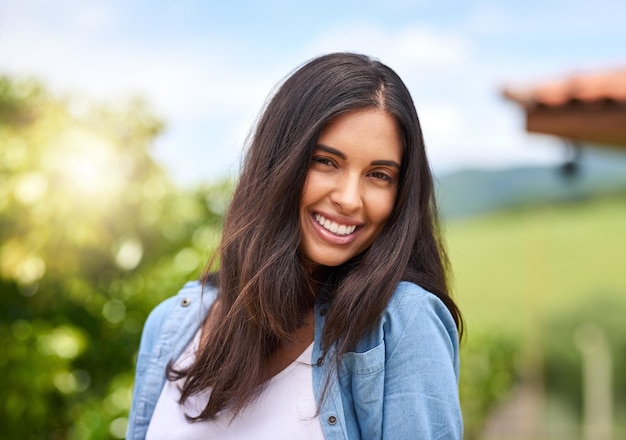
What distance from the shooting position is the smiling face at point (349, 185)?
1408 millimetres

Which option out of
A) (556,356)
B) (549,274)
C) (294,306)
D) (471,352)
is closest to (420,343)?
(294,306)

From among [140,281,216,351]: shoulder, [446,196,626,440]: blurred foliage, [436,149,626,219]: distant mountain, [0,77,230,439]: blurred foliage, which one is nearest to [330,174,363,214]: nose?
[140,281,216,351]: shoulder

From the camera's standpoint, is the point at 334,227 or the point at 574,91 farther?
the point at 574,91

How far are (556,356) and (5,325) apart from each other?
8093mm

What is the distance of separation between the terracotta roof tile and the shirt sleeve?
7.23 ft

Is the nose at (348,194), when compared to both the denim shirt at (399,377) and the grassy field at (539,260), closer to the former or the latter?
the denim shirt at (399,377)

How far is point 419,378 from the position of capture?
53.1 inches

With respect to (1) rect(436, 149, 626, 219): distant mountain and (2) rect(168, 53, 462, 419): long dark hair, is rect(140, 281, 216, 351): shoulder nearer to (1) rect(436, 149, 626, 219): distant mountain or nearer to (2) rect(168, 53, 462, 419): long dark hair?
(2) rect(168, 53, 462, 419): long dark hair

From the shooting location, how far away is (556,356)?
10203mm

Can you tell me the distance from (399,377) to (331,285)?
0.24 metres

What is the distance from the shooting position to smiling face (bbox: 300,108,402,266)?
141 centimetres

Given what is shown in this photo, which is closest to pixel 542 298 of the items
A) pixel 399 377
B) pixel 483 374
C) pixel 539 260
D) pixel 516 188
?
pixel 539 260

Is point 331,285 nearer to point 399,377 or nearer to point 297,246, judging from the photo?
point 297,246

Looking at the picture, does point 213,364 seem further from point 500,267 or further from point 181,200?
point 500,267
